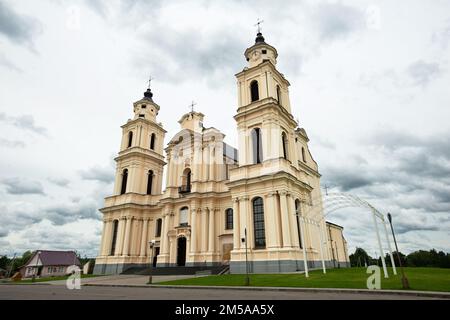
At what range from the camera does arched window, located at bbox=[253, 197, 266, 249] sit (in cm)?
2459

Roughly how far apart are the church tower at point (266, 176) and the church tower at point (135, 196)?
15.0 meters

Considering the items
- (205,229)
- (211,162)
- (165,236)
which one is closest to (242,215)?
(205,229)

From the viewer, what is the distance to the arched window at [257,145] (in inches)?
1088

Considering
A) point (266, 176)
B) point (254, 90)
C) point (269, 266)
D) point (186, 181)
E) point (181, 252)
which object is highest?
point (254, 90)

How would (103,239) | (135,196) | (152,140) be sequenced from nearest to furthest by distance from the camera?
(135,196), (103,239), (152,140)

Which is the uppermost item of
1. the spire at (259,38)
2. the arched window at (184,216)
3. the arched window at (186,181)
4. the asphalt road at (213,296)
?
the spire at (259,38)

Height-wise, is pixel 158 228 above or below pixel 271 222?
above

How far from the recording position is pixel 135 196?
121 feet

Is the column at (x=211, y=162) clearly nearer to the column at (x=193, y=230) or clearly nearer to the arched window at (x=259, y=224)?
the column at (x=193, y=230)

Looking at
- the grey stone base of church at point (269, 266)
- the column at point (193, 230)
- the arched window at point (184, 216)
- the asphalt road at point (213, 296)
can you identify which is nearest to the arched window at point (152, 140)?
the arched window at point (184, 216)

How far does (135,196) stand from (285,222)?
21.1m

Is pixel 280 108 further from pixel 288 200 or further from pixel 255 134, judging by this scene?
pixel 288 200

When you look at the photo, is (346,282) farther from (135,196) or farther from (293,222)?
(135,196)
